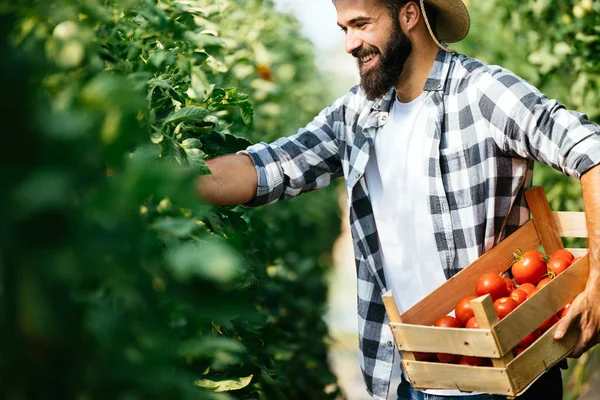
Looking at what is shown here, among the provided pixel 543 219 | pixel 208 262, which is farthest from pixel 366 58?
pixel 208 262

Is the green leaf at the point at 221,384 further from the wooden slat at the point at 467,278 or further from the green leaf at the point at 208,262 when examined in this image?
the green leaf at the point at 208,262

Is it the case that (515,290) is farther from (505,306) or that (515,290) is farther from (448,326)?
(448,326)

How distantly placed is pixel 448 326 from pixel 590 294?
15.9 inches

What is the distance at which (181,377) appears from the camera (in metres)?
0.87

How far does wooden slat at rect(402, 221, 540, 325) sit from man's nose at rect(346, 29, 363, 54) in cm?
82

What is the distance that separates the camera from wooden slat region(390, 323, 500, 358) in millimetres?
1783

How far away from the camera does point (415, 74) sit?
2477 millimetres

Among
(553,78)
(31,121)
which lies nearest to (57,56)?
(31,121)

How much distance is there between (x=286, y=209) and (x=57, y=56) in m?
3.94

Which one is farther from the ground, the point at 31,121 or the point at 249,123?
the point at 31,121

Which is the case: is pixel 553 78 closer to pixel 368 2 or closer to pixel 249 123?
pixel 368 2

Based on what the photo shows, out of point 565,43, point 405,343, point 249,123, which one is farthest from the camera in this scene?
point 565,43

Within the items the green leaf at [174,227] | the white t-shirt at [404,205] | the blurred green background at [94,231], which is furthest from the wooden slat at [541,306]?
the green leaf at [174,227]

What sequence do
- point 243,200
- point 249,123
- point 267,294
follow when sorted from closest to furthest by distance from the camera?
point 249,123
point 243,200
point 267,294
